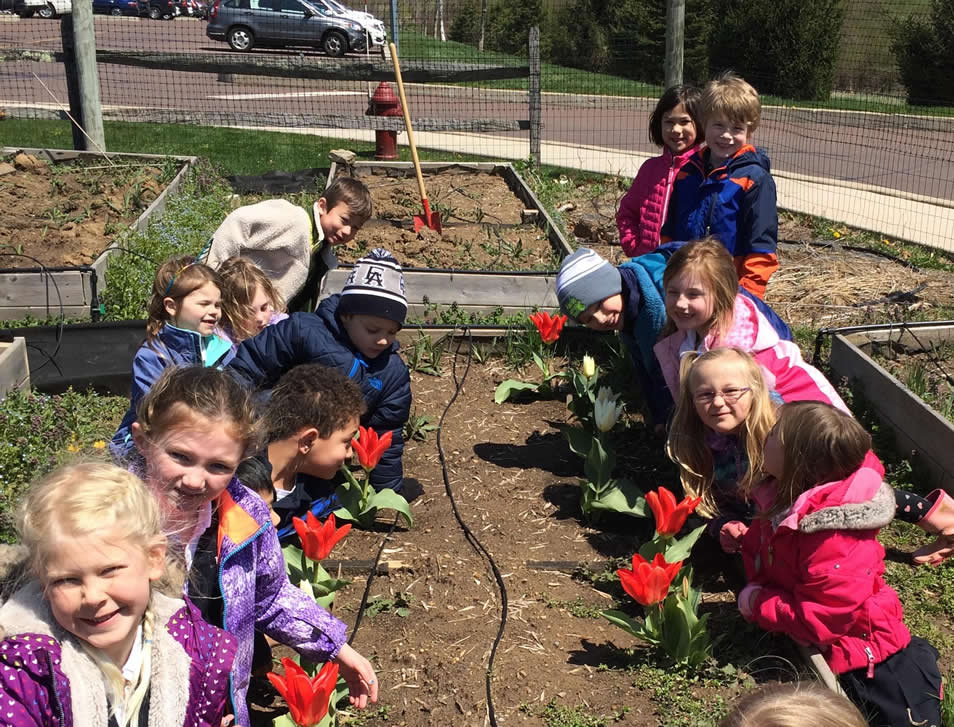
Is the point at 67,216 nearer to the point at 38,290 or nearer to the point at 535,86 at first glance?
the point at 38,290

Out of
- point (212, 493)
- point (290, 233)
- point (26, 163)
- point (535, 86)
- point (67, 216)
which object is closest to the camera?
point (212, 493)

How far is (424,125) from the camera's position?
1091 centimetres

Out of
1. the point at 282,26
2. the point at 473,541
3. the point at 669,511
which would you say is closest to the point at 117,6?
the point at 282,26

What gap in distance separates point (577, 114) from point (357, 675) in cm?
1503

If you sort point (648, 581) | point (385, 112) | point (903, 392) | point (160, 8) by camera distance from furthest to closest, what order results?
1. point (160, 8)
2. point (385, 112)
3. point (903, 392)
4. point (648, 581)

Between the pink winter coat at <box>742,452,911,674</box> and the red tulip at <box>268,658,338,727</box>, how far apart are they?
55.9 inches

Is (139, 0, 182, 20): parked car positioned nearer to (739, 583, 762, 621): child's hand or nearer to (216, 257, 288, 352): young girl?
(216, 257, 288, 352): young girl

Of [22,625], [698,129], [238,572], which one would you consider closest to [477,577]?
[238,572]

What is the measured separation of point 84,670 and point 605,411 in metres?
2.79

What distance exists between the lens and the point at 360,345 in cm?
413

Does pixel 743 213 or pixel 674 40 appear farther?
pixel 674 40

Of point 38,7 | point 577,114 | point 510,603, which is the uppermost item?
point 38,7

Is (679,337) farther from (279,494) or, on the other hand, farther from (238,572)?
(238,572)

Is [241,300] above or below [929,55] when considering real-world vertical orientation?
below
